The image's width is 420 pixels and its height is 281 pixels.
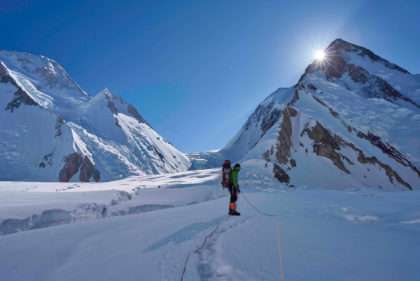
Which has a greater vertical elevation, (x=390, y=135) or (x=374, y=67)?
(x=374, y=67)

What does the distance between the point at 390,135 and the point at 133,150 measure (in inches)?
2923

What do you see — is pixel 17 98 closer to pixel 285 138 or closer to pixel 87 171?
pixel 87 171

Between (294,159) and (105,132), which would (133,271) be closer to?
(294,159)

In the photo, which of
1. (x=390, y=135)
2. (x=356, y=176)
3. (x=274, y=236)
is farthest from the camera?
(x=390, y=135)

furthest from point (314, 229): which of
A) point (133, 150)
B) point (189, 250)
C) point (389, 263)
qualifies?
point (133, 150)

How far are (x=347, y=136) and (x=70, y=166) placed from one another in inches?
2405

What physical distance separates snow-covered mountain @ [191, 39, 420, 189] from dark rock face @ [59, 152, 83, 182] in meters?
42.7

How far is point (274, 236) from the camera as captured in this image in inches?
213

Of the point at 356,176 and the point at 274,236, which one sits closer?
the point at 274,236

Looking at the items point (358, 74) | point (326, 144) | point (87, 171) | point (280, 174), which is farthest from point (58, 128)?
point (358, 74)

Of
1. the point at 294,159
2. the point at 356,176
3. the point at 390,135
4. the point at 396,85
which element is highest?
the point at 396,85

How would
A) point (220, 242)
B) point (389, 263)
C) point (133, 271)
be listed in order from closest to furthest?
point (133, 271)
point (389, 263)
point (220, 242)

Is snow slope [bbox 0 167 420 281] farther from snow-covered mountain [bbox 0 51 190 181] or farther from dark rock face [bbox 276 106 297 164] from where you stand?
snow-covered mountain [bbox 0 51 190 181]

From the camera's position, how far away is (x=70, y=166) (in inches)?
2314
